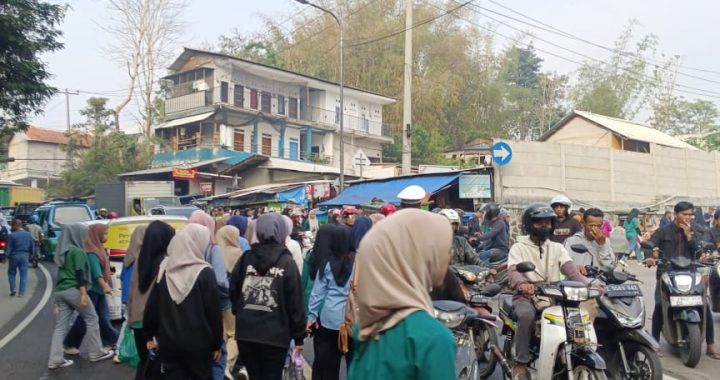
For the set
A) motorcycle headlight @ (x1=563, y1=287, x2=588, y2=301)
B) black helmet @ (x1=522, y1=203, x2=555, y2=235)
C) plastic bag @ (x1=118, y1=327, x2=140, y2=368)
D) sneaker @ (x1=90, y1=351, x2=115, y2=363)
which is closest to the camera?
motorcycle headlight @ (x1=563, y1=287, x2=588, y2=301)

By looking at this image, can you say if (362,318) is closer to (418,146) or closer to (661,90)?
(418,146)

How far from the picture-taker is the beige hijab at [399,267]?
2217 mm

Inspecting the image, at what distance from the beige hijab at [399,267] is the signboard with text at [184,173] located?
30.1m

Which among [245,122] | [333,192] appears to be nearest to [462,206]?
[333,192]

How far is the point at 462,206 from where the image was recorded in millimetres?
20078

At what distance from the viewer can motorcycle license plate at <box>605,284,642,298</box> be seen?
5.53 metres

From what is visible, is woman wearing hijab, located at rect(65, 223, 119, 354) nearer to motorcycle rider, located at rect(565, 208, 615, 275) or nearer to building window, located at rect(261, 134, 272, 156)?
motorcycle rider, located at rect(565, 208, 615, 275)

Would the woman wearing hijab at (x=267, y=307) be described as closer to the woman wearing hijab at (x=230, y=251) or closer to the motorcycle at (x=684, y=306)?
the woman wearing hijab at (x=230, y=251)

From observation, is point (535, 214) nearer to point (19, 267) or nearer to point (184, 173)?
point (19, 267)

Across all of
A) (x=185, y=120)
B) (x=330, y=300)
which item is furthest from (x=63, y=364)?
(x=185, y=120)

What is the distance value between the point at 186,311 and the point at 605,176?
1882cm

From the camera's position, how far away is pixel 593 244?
6.91 meters

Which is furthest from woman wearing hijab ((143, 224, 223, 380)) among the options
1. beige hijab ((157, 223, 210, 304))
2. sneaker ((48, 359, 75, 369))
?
sneaker ((48, 359, 75, 369))

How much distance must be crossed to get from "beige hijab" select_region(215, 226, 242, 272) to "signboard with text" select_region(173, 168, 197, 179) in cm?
2531
